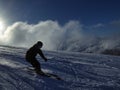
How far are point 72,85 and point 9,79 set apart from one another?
11.6 ft

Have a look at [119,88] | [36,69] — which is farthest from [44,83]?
[119,88]

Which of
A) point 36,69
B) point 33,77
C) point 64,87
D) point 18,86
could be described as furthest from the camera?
point 36,69

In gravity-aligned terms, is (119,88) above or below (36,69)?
below

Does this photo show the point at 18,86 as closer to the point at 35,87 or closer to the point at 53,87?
the point at 35,87

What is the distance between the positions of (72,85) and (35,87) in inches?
94.5

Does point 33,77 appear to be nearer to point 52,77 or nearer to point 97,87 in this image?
point 52,77

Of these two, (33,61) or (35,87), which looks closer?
(35,87)

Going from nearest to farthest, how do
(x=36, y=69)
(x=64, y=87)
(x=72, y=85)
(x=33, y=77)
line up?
(x=64, y=87)
(x=72, y=85)
(x=33, y=77)
(x=36, y=69)

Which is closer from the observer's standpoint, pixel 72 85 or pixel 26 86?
pixel 26 86

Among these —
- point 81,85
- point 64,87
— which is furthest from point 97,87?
point 64,87

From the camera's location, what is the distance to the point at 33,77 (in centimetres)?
1251

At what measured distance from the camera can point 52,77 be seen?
13.0 metres

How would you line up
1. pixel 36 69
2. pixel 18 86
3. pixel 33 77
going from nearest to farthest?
pixel 18 86 < pixel 33 77 < pixel 36 69

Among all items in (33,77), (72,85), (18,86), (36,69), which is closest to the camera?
(18,86)
